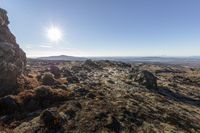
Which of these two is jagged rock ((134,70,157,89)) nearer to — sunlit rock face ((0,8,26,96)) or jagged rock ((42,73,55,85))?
jagged rock ((42,73,55,85))

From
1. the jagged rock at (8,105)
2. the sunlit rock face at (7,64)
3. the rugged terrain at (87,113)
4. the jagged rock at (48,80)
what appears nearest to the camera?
the rugged terrain at (87,113)

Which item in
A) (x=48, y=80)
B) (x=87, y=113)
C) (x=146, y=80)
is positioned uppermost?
(x=48, y=80)

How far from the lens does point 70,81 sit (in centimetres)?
6431

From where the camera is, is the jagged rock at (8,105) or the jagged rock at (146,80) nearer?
the jagged rock at (8,105)

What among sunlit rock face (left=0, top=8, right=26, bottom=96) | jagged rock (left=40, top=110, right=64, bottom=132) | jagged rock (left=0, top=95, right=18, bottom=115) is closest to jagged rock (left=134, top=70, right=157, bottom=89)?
sunlit rock face (left=0, top=8, right=26, bottom=96)

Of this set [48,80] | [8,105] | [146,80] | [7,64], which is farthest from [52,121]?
[146,80]

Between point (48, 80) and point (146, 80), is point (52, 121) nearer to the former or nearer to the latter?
point (48, 80)

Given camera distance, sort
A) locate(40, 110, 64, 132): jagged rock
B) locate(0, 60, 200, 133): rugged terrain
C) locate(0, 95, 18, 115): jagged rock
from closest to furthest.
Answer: locate(40, 110, 64, 132): jagged rock, locate(0, 60, 200, 133): rugged terrain, locate(0, 95, 18, 115): jagged rock

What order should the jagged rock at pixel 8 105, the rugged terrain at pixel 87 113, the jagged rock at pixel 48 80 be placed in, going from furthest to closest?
the jagged rock at pixel 48 80 < the jagged rock at pixel 8 105 < the rugged terrain at pixel 87 113

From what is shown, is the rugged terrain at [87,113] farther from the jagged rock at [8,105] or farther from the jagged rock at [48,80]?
the jagged rock at [48,80]

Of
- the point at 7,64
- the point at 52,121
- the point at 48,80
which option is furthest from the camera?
the point at 48,80

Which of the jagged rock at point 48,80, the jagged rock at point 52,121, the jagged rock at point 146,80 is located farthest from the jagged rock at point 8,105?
the jagged rock at point 146,80

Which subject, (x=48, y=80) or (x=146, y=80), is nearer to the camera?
(x=48, y=80)

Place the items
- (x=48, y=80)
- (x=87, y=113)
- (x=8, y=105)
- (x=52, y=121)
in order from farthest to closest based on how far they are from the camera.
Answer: (x=48, y=80)
(x=8, y=105)
(x=87, y=113)
(x=52, y=121)
